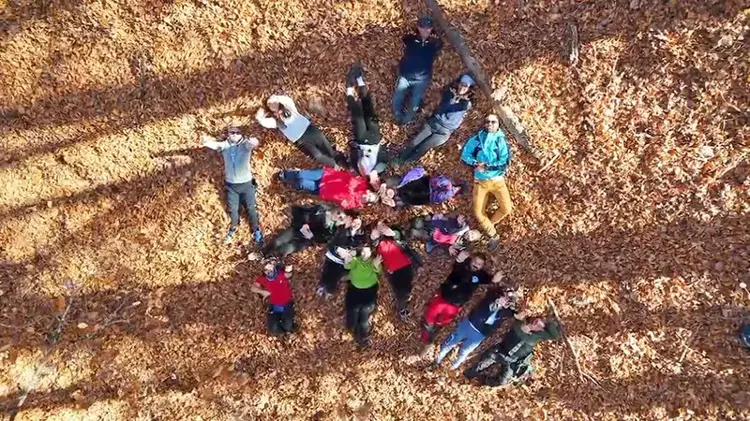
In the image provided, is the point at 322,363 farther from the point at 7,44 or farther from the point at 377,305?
the point at 7,44

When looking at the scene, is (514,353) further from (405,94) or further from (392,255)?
(405,94)

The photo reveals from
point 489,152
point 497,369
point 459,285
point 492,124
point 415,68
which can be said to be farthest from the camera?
point 497,369

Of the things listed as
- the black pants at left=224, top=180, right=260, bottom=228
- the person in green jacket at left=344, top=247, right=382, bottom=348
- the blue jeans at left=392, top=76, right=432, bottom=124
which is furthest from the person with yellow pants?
the black pants at left=224, top=180, right=260, bottom=228

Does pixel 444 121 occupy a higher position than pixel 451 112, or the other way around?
pixel 451 112

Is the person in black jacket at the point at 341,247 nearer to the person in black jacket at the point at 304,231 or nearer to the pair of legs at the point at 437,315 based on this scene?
the person in black jacket at the point at 304,231

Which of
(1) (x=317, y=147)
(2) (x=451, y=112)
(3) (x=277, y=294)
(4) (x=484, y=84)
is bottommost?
(3) (x=277, y=294)

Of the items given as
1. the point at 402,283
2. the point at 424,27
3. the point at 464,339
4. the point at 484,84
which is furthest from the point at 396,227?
the point at 424,27

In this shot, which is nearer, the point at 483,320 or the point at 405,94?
the point at 405,94

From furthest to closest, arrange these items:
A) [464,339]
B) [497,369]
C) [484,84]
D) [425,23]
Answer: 1. [497,369]
2. [464,339]
3. [484,84]
4. [425,23]

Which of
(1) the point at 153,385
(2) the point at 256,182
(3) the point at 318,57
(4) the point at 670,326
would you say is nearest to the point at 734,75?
(4) the point at 670,326
